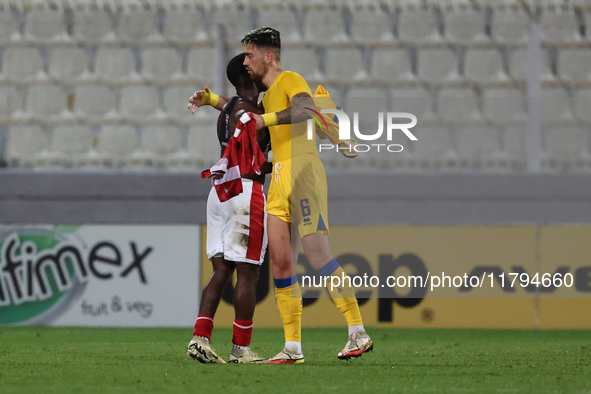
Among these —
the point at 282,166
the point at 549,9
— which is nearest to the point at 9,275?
the point at 282,166

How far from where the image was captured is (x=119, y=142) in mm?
8383

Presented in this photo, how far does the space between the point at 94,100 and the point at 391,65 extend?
10.9 ft

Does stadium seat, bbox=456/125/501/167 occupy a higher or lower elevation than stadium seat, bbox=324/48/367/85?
lower

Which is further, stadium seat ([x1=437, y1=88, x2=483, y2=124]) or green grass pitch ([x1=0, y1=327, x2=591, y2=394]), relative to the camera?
stadium seat ([x1=437, y1=88, x2=483, y2=124])


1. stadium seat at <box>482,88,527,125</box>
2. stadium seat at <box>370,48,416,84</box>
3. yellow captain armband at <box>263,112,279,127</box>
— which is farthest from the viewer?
stadium seat at <box>370,48,416,84</box>

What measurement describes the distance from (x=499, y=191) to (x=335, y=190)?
1492mm

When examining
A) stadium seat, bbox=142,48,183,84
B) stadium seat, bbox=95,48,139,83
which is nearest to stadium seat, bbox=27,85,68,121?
stadium seat, bbox=95,48,139,83

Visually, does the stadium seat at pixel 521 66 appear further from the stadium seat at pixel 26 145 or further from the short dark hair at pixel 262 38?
the stadium seat at pixel 26 145

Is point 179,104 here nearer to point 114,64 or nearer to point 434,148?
point 114,64

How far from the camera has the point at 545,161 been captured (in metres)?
7.86

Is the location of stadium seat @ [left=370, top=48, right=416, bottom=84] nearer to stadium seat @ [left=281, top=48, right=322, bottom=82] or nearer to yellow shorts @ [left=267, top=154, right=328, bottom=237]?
stadium seat @ [left=281, top=48, right=322, bottom=82]

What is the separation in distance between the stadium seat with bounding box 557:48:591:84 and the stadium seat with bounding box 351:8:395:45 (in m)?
1.88

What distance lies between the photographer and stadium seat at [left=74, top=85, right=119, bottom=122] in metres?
8.61

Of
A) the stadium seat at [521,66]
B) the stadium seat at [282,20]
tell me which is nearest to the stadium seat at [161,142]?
the stadium seat at [282,20]
